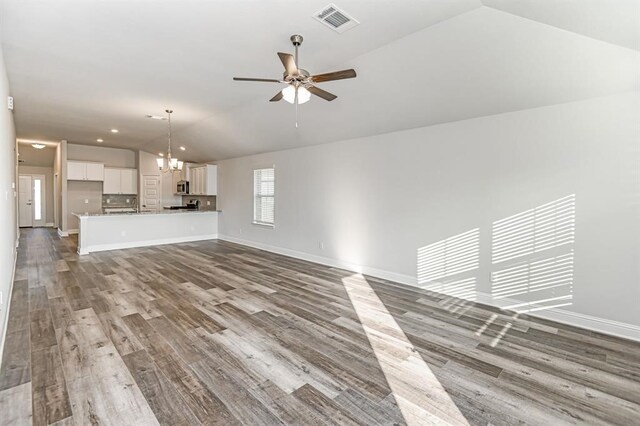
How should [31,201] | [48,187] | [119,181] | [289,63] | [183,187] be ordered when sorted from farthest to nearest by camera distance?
1. [48,187]
2. [31,201]
3. [119,181]
4. [183,187]
5. [289,63]

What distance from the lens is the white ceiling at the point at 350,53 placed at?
2.55 meters

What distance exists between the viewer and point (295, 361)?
2.49 meters

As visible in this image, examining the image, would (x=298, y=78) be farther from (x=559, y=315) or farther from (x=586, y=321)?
(x=586, y=321)

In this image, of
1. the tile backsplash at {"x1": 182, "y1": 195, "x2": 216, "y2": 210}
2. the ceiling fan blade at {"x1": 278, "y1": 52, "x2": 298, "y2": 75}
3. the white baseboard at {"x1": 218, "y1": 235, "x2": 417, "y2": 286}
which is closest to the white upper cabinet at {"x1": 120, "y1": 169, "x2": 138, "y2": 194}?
the tile backsplash at {"x1": 182, "y1": 195, "x2": 216, "y2": 210}

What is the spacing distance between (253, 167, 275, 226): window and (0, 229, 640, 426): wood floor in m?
3.28

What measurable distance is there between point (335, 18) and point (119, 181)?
34.0 ft

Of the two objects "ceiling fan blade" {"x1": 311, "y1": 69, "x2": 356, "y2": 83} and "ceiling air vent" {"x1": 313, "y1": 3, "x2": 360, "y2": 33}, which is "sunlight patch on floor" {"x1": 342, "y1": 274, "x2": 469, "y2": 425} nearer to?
"ceiling fan blade" {"x1": 311, "y1": 69, "x2": 356, "y2": 83}

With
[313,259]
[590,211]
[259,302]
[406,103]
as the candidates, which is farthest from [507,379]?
[313,259]

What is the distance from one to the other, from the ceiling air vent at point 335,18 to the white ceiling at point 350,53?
7 cm

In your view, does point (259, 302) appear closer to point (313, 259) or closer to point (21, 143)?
point (313, 259)

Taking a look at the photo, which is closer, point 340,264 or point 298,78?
point 298,78

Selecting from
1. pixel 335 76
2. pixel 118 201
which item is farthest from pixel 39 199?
pixel 335 76

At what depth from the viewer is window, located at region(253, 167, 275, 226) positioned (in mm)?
7391

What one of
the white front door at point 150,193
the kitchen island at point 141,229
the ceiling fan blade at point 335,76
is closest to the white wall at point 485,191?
the ceiling fan blade at point 335,76
